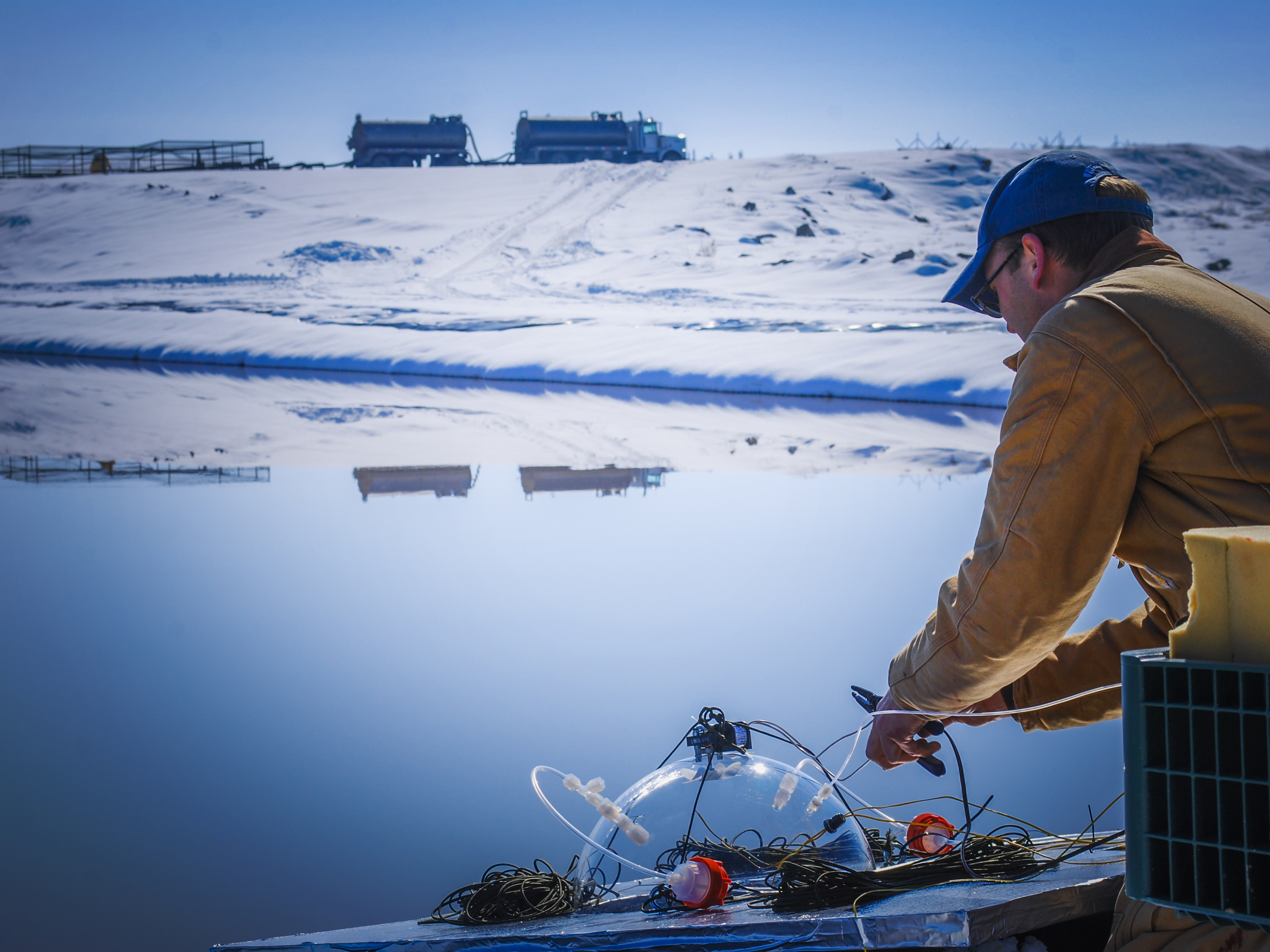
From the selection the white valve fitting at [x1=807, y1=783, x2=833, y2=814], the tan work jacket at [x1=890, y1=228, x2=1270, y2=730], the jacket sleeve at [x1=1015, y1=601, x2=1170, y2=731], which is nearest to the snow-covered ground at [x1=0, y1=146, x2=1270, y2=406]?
the jacket sleeve at [x1=1015, y1=601, x2=1170, y2=731]

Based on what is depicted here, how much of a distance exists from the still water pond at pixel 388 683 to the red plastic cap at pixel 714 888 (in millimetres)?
576

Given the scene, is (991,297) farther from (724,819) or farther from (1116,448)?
(724,819)

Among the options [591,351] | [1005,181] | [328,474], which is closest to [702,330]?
[591,351]

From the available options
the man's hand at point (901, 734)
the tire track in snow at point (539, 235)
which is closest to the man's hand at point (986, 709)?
the man's hand at point (901, 734)

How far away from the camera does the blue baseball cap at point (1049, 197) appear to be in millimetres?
1516

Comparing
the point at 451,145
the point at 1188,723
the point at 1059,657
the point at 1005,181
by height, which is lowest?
the point at 1059,657

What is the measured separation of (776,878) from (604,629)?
1.68m

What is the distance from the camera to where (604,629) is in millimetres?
3320

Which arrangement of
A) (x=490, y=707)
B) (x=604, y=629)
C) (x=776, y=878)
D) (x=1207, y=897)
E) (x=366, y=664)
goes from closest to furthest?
(x=1207, y=897) < (x=776, y=878) < (x=490, y=707) < (x=366, y=664) < (x=604, y=629)

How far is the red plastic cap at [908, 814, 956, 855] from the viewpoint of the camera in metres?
1.86

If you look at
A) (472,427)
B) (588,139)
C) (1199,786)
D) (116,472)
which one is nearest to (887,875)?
(1199,786)

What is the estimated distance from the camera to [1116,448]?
4.12ft

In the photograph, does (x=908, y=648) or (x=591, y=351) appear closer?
(x=908, y=648)

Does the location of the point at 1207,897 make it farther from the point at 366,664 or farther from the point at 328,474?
the point at 328,474
